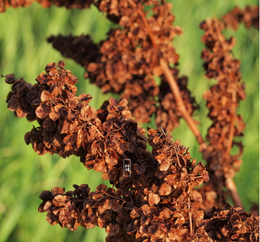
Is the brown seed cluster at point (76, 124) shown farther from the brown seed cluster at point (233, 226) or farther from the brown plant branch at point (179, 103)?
the brown plant branch at point (179, 103)

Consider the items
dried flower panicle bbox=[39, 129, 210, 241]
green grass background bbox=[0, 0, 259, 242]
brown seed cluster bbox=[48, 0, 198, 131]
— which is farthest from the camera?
green grass background bbox=[0, 0, 259, 242]

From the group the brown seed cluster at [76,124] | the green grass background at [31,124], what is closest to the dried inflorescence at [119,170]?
the brown seed cluster at [76,124]

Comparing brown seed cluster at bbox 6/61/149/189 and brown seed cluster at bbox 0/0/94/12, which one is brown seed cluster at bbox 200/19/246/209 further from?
brown seed cluster at bbox 6/61/149/189

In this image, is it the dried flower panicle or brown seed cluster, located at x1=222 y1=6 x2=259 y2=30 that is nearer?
the dried flower panicle

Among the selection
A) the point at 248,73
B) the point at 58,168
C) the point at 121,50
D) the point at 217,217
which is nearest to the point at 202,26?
the point at 121,50

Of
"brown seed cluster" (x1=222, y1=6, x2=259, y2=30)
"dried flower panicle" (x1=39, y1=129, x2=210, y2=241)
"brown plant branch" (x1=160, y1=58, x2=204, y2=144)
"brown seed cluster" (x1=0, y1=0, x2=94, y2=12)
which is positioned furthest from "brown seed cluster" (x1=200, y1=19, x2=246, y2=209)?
"brown seed cluster" (x1=222, y1=6, x2=259, y2=30)

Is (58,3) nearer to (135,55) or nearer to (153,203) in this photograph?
(135,55)
